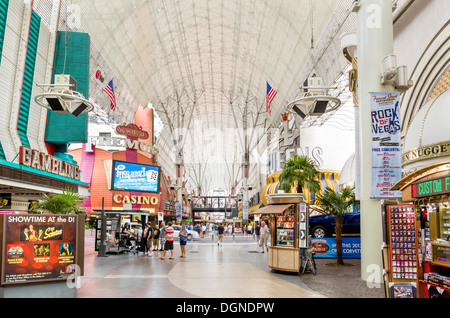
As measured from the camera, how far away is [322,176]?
117 ft

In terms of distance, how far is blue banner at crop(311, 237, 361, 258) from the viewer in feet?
60.1

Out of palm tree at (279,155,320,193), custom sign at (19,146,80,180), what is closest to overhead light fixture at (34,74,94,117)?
custom sign at (19,146,80,180)

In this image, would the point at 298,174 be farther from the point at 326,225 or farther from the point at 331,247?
the point at 331,247

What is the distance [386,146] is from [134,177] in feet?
63.5

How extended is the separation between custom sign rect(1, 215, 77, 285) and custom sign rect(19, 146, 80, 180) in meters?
8.49

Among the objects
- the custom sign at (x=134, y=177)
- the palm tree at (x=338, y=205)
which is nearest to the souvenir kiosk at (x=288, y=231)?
the palm tree at (x=338, y=205)

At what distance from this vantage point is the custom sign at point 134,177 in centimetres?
2561

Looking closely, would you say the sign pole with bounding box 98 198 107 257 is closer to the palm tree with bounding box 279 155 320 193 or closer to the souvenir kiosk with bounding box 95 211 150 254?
the souvenir kiosk with bounding box 95 211 150 254

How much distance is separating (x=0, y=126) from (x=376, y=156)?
47.4ft

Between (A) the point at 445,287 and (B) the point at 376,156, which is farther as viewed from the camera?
(B) the point at 376,156

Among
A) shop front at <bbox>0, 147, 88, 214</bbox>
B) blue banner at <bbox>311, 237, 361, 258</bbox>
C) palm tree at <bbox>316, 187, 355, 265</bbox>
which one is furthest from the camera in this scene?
blue banner at <bbox>311, 237, 361, 258</bbox>
